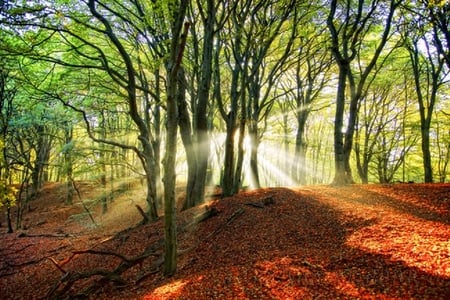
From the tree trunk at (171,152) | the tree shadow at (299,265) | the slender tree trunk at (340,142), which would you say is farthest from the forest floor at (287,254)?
the tree trunk at (171,152)

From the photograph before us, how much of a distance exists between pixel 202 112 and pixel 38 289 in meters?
7.23

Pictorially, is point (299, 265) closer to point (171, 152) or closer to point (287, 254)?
point (287, 254)

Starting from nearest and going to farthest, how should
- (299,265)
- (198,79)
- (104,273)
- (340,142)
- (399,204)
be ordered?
(299,265)
(104,273)
(399,204)
(340,142)
(198,79)

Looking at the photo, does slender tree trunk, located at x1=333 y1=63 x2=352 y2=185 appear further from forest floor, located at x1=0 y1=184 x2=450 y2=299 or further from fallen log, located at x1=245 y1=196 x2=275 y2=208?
fallen log, located at x1=245 y1=196 x2=275 y2=208

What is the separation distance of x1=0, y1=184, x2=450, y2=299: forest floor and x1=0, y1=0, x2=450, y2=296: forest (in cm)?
114

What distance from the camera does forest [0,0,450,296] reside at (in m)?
7.82

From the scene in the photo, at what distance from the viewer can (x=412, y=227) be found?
5.26m

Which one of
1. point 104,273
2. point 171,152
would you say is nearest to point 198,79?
point 171,152

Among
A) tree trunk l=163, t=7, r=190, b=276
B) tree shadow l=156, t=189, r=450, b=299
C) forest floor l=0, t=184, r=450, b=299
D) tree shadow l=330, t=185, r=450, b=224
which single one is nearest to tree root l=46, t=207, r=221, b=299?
forest floor l=0, t=184, r=450, b=299

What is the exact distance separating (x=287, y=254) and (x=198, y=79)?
7.91m

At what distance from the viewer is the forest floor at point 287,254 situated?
383cm

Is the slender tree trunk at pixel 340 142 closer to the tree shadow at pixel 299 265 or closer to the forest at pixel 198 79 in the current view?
the forest at pixel 198 79

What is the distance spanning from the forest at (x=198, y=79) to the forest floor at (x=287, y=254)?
1142 mm

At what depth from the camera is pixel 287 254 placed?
5.18m
